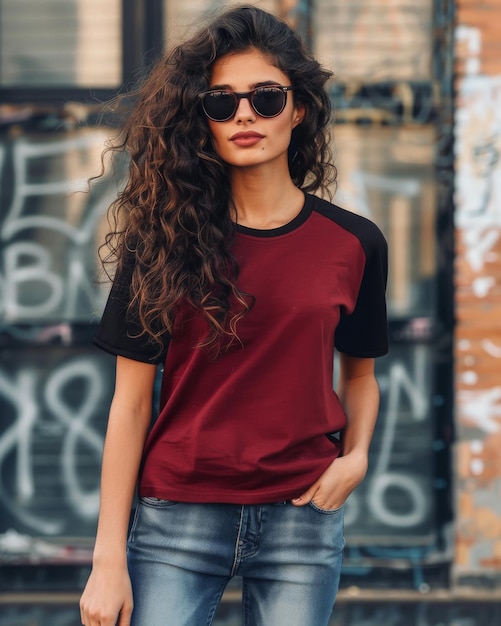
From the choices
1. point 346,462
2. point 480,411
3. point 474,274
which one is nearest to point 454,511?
point 480,411

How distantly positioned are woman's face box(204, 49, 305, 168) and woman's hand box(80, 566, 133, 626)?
0.91 meters

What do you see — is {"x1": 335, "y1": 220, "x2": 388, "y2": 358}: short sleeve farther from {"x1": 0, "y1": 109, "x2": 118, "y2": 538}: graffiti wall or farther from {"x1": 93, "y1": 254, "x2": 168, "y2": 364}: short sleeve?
{"x1": 0, "y1": 109, "x2": 118, "y2": 538}: graffiti wall

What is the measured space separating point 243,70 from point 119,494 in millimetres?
950

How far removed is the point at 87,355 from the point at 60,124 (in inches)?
40.8

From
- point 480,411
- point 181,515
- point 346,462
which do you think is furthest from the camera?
point 480,411

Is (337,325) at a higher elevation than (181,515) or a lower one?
higher

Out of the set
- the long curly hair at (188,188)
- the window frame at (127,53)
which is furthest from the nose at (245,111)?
the window frame at (127,53)

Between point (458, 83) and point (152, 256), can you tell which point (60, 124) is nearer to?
point (458, 83)

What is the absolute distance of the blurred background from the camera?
4586 mm

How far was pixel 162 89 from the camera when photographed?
237 centimetres

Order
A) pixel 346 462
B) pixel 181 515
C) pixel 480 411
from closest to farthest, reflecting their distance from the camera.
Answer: pixel 181 515 < pixel 346 462 < pixel 480 411

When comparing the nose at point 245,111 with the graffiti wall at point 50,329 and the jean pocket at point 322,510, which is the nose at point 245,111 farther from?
the graffiti wall at point 50,329

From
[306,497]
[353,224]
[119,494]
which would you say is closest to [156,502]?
[119,494]

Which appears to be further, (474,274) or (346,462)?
(474,274)
